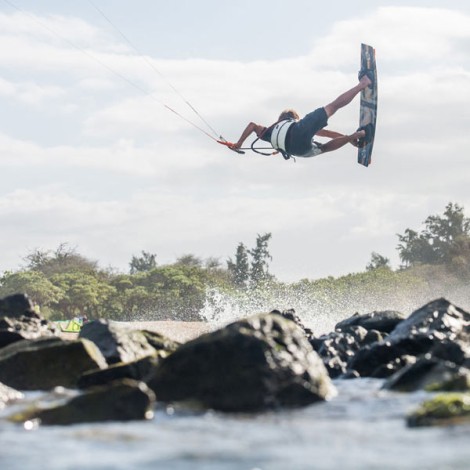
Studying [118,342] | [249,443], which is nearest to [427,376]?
[249,443]

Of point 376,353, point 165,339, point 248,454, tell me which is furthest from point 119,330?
point 248,454

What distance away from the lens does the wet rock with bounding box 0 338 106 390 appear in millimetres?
12219

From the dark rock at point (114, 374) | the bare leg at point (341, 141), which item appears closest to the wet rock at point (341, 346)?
the dark rock at point (114, 374)

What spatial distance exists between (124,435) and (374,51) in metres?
14.3

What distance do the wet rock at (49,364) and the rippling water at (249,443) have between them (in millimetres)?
2884

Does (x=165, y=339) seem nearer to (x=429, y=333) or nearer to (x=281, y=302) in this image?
(x=429, y=333)

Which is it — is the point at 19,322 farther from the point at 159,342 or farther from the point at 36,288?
the point at 36,288

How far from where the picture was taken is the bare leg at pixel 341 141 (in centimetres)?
1936

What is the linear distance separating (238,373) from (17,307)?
758 cm

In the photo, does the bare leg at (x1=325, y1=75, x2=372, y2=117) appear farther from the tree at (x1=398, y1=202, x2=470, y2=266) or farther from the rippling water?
the tree at (x1=398, y1=202, x2=470, y2=266)

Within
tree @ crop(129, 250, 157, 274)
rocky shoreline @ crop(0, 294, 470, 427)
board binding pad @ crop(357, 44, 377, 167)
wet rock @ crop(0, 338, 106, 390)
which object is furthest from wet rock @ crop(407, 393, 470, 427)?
tree @ crop(129, 250, 157, 274)

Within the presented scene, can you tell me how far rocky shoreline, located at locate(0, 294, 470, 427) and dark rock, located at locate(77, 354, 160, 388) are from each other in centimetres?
1

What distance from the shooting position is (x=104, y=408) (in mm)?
9125

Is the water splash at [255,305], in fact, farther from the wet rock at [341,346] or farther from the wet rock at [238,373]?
the wet rock at [238,373]
